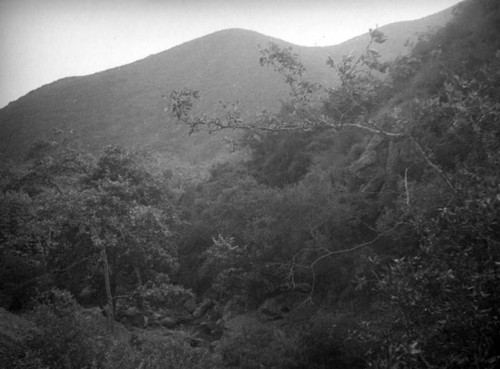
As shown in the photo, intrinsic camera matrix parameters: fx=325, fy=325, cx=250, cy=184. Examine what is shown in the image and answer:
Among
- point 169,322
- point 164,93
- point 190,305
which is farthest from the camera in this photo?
point 164,93

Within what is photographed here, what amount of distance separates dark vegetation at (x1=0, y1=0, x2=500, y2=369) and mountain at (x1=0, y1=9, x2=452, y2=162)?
2086 centimetres

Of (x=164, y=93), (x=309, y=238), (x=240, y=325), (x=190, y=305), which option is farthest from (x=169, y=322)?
(x=164, y=93)

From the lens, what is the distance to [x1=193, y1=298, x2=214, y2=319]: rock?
1259cm

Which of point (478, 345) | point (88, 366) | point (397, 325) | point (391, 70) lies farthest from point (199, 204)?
point (478, 345)

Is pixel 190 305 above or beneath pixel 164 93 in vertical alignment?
beneath

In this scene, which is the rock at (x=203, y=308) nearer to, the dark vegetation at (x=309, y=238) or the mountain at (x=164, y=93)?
the dark vegetation at (x=309, y=238)

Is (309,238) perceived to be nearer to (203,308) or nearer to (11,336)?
(203,308)

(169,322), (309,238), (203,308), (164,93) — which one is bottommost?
(169,322)

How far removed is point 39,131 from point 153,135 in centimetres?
1716

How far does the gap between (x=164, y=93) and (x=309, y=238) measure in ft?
144

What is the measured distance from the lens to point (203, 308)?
41.7 feet

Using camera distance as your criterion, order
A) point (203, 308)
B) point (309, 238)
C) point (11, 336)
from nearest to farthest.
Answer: point (11, 336)
point (309, 238)
point (203, 308)

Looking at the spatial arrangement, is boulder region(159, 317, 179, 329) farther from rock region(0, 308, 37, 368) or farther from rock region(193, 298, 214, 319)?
rock region(0, 308, 37, 368)

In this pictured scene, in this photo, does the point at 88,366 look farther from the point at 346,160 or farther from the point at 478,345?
the point at 346,160
